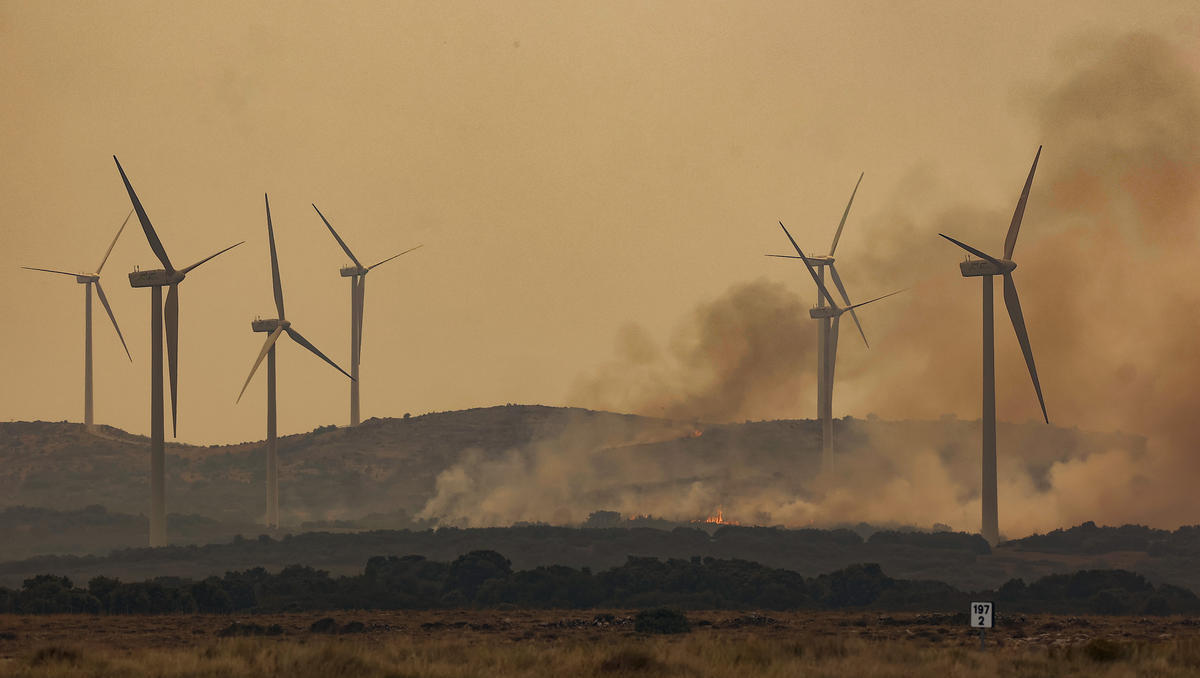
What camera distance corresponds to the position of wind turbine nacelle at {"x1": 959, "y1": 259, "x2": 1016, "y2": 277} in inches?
7175

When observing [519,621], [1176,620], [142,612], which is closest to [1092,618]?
[1176,620]

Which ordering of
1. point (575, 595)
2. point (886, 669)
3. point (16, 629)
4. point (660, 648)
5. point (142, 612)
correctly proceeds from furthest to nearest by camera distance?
point (575, 595) < point (142, 612) < point (16, 629) < point (660, 648) < point (886, 669)

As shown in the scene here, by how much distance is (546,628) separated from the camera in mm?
102688

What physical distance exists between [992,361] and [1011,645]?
9835 cm

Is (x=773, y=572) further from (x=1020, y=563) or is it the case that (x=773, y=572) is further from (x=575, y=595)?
(x=1020, y=563)

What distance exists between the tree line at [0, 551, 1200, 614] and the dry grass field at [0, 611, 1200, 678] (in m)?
20.6

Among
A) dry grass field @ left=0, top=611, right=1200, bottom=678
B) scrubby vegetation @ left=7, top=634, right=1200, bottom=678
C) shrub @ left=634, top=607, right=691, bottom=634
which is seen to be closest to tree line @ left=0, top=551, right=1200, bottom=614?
dry grass field @ left=0, top=611, right=1200, bottom=678

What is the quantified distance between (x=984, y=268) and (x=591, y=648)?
116m

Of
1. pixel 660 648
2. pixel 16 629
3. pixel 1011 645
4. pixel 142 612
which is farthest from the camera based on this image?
pixel 142 612

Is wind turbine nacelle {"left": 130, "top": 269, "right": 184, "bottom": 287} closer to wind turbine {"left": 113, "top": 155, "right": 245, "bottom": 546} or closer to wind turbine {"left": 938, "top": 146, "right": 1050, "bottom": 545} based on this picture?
wind turbine {"left": 113, "top": 155, "right": 245, "bottom": 546}

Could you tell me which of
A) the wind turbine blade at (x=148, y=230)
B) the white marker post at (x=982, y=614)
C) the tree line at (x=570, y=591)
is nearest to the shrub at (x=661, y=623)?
the tree line at (x=570, y=591)

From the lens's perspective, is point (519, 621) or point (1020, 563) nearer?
point (519, 621)

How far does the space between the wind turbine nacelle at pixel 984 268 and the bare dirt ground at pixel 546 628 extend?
68.9 meters

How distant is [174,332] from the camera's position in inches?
6526
